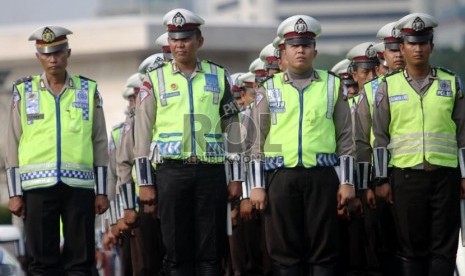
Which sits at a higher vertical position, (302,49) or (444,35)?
(444,35)

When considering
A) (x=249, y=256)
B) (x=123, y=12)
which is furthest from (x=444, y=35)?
(x=249, y=256)

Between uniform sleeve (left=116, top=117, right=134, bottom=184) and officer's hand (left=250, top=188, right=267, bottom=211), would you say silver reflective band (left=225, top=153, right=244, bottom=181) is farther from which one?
uniform sleeve (left=116, top=117, right=134, bottom=184)

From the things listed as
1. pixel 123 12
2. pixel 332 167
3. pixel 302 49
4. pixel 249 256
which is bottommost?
pixel 249 256

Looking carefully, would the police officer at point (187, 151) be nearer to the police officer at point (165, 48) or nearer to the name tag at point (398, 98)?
the name tag at point (398, 98)

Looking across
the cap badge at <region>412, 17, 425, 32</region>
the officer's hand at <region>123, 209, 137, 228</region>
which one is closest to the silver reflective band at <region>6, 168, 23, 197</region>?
the officer's hand at <region>123, 209, 137, 228</region>

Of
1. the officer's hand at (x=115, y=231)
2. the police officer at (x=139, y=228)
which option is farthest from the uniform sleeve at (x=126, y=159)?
the officer's hand at (x=115, y=231)

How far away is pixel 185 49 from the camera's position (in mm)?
13914

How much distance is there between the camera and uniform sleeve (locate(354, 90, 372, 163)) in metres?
14.6

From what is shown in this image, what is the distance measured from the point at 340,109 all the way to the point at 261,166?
909mm

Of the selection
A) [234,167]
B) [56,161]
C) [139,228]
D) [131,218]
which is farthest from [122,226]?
[234,167]

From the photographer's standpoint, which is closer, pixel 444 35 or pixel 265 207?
pixel 265 207

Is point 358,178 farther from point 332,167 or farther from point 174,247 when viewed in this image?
point 174,247

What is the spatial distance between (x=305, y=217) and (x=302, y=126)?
2.72ft

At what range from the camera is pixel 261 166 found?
13.8 metres
